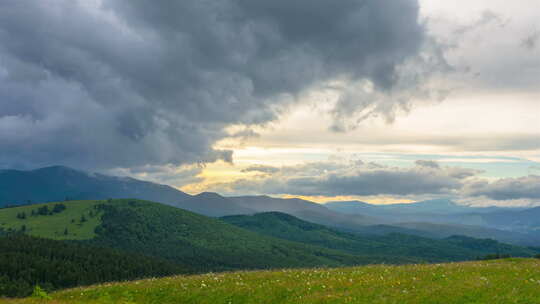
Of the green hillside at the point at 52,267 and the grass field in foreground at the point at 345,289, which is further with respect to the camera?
the green hillside at the point at 52,267

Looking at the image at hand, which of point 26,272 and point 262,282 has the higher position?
point 262,282

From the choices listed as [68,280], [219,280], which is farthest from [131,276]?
[219,280]

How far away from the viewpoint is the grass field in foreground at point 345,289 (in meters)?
22.7

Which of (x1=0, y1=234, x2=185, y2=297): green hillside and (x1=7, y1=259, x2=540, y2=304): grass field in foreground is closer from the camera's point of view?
(x1=7, y1=259, x2=540, y2=304): grass field in foreground

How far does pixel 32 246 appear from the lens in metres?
197

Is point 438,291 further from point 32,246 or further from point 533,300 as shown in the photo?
point 32,246

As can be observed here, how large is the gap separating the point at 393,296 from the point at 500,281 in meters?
8.06

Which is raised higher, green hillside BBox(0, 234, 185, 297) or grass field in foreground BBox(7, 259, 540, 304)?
grass field in foreground BBox(7, 259, 540, 304)

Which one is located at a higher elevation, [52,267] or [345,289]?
[345,289]

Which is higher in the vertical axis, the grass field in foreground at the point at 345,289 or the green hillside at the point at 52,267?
the grass field in foreground at the point at 345,289

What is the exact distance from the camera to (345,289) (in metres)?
25.1

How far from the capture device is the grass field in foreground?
22688 millimetres

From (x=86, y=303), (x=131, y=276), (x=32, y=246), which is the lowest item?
(x=131, y=276)

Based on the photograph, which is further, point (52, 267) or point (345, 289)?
point (52, 267)
